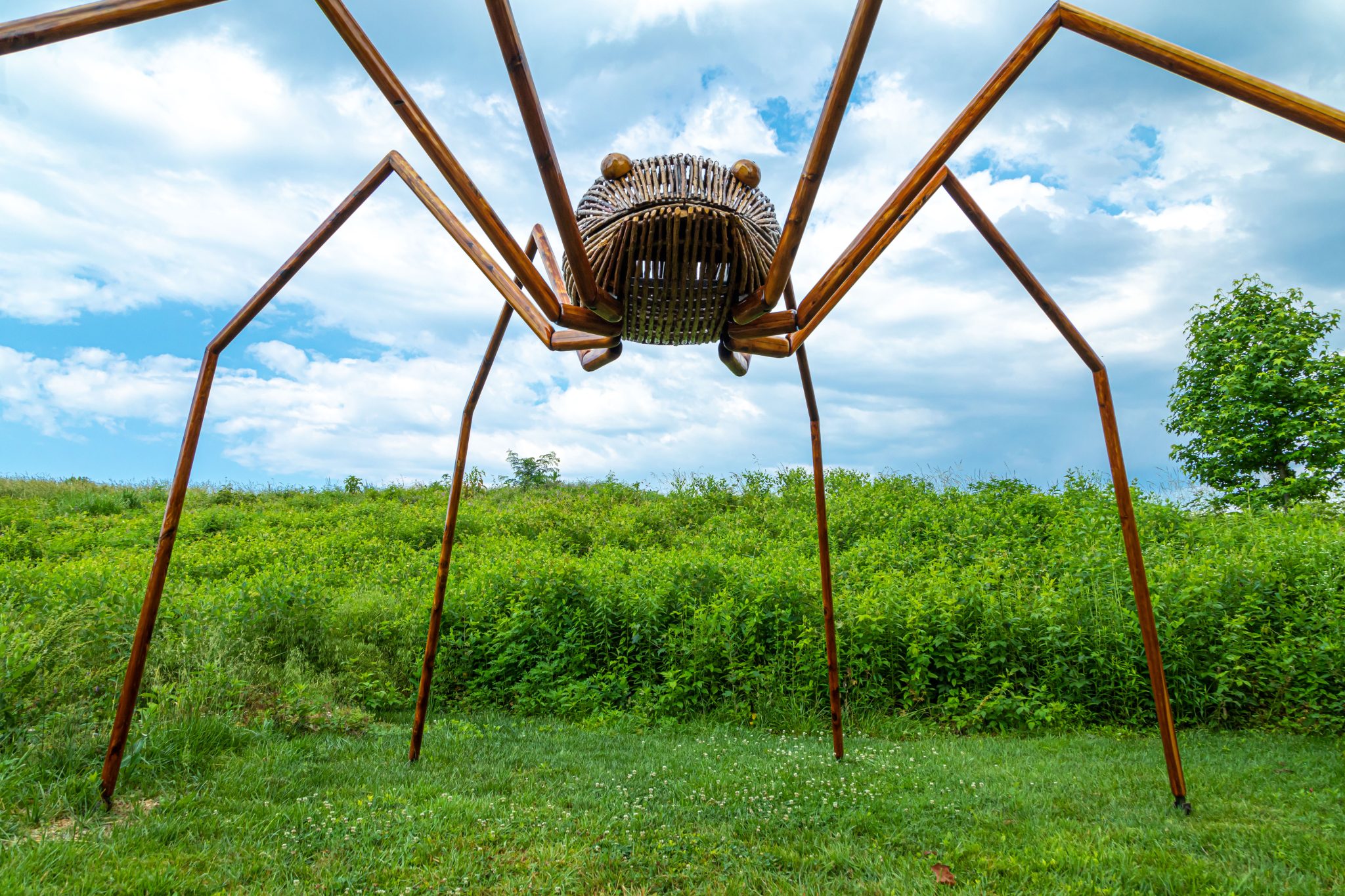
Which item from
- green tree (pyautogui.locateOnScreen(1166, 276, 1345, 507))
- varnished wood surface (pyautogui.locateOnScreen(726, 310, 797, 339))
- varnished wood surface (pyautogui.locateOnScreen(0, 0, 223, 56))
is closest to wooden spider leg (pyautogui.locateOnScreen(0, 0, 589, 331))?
varnished wood surface (pyautogui.locateOnScreen(0, 0, 223, 56))

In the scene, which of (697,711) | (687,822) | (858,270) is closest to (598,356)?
(858,270)

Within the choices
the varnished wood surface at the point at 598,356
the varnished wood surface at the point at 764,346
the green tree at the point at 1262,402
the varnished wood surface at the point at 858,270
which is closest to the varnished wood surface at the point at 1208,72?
the varnished wood surface at the point at 858,270

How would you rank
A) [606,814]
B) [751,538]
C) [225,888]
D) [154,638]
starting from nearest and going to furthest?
[225,888] → [606,814] → [154,638] → [751,538]

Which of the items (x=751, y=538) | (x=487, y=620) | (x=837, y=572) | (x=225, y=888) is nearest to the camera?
(x=225, y=888)

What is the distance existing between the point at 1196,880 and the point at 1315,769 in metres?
2.37

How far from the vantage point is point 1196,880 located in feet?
9.55

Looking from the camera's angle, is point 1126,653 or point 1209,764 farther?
point 1126,653

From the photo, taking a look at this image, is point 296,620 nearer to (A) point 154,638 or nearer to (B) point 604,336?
(A) point 154,638

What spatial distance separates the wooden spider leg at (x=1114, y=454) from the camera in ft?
10.9

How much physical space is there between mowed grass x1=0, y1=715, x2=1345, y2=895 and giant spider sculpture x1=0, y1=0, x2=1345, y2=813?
44 cm

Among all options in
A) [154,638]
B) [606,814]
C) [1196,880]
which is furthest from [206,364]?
[1196,880]

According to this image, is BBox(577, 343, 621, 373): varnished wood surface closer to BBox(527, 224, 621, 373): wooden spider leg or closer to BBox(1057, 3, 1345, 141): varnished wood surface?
BBox(527, 224, 621, 373): wooden spider leg

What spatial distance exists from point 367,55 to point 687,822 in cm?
348

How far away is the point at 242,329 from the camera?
339cm
